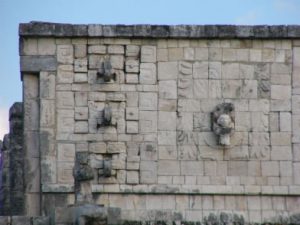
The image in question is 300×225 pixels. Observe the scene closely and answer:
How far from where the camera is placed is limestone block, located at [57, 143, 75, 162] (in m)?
48.1

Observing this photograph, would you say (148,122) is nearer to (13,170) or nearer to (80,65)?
(80,65)

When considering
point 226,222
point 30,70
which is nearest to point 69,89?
point 30,70

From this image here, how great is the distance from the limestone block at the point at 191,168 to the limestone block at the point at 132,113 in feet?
4.71

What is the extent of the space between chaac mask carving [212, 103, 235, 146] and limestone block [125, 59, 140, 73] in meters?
1.96

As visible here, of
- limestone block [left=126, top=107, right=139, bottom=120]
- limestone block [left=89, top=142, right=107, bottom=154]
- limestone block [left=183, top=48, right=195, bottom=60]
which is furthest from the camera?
limestone block [left=183, top=48, right=195, bottom=60]

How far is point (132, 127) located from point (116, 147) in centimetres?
59

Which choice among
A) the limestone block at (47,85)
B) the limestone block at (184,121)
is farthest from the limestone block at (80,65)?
the limestone block at (184,121)

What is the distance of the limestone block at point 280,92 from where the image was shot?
48.7 m

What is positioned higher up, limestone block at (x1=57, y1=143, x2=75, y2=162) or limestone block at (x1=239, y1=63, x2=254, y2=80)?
limestone block at (x1=239, y1=63, x2=254, y2=80)

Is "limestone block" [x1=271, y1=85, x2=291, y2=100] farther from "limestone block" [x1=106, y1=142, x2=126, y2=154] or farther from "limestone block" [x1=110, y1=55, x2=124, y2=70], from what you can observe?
"limestone block" [x1=106, y1=142, x2=126, y2=154]

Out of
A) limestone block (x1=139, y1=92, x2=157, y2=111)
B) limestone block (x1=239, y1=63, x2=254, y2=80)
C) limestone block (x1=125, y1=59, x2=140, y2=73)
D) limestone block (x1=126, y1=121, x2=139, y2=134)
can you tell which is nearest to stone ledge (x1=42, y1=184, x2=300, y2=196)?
limestone block (x1=126, y1=121, x2=139, y2=134)

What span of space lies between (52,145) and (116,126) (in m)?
1.47

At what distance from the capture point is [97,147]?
48.1m

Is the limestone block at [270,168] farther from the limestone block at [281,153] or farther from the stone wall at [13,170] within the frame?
the stone wall at [13,170]
